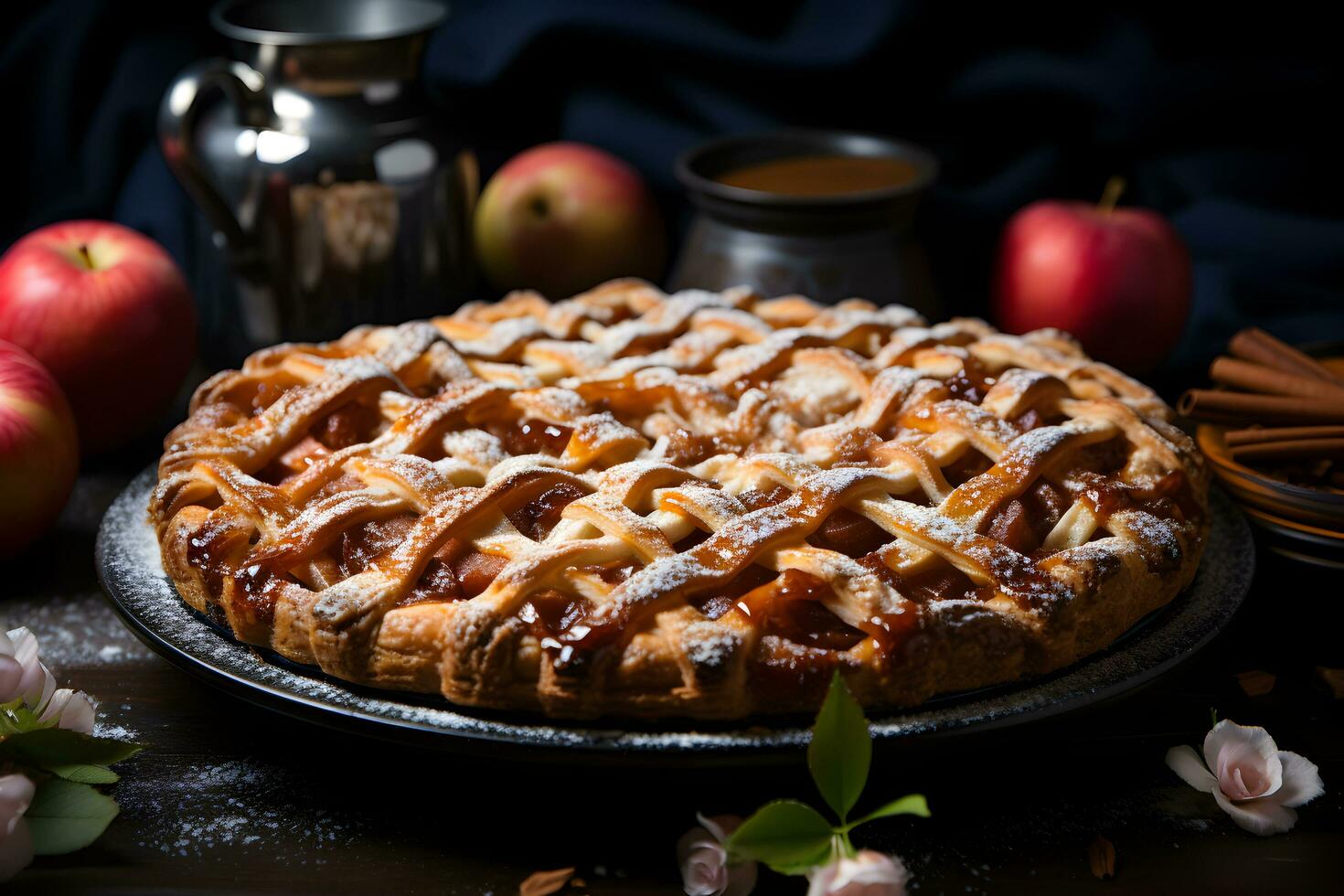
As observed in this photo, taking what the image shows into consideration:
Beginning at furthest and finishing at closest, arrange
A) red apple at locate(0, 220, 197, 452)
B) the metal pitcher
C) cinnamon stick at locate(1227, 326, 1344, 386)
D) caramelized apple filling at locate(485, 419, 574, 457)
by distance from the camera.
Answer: the metal pitcher
red apple at locate(0, 220, 197, 452)
cinnamon stick at locate(1227, 326, 1344, 386)
caramelized apple filling at locate(485, 419, 574, 457)

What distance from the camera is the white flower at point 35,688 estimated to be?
A: 106cm

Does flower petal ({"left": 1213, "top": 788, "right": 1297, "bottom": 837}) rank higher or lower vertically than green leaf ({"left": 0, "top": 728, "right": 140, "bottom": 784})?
lower

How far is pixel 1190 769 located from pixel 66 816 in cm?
85

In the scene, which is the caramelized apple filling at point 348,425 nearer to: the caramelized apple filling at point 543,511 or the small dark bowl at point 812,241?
the caramelized apple filling at point 543,511

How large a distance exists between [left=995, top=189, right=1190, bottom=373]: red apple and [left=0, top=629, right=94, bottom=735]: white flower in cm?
137

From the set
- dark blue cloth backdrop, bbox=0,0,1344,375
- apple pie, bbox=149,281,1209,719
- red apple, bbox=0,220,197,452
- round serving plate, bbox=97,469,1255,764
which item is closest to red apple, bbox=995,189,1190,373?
dark blue cloth backdrop, bbox=0,0,1344,375

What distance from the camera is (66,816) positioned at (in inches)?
39.6

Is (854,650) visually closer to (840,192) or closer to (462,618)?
(462,618)

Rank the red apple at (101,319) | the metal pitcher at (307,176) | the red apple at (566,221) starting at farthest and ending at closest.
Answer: the red apple at (566,221)
the metal pitcher at (307,176)
the red apple at (101,319)

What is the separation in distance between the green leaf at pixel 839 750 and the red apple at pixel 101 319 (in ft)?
3.66

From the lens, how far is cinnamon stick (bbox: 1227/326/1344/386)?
149cm

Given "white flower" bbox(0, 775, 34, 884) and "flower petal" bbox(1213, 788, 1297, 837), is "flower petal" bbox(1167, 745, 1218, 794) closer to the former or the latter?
"flower petal" bbox(1213, 788, 1297, 837)

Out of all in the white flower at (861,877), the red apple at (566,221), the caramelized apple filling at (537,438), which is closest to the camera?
the white flower at (861,877)

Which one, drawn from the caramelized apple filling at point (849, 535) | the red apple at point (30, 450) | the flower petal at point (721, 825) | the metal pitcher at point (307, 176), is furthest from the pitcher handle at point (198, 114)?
the flower petal at point (721, 825)
